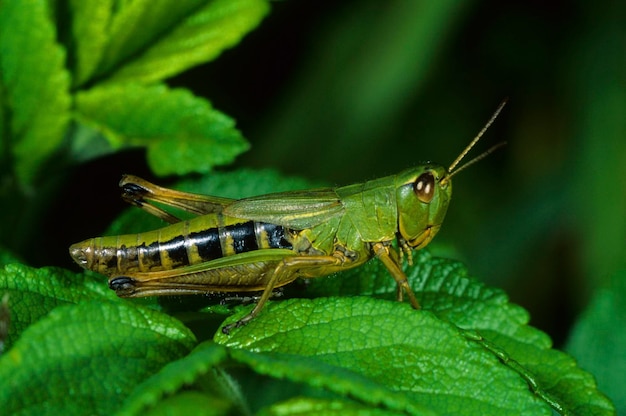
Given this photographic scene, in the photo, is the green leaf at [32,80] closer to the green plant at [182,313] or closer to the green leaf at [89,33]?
the green plant at [182,313]

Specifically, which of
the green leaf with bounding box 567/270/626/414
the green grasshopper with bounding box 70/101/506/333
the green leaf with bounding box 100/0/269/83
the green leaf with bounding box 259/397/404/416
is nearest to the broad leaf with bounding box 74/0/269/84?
the green leaf with bounding box 100/0/269/83

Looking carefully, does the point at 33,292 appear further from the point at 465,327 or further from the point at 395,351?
the point at 465,327

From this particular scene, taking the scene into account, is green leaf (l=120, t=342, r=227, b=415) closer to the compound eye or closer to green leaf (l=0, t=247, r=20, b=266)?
green leaf (l=0, t=247, r=20, b=266)

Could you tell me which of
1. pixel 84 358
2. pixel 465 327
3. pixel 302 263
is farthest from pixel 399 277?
pixel 84 358

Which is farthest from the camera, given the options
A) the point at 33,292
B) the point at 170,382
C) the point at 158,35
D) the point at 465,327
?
the point at 158,35

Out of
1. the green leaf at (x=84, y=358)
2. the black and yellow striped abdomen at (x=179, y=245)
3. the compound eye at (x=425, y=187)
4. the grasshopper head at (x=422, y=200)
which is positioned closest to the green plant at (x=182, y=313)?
the green leaf at (x=84, y=358)

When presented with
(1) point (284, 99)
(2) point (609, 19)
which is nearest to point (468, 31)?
(2) point (609, 19)

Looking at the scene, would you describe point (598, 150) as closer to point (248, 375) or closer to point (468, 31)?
point (468, 31)
